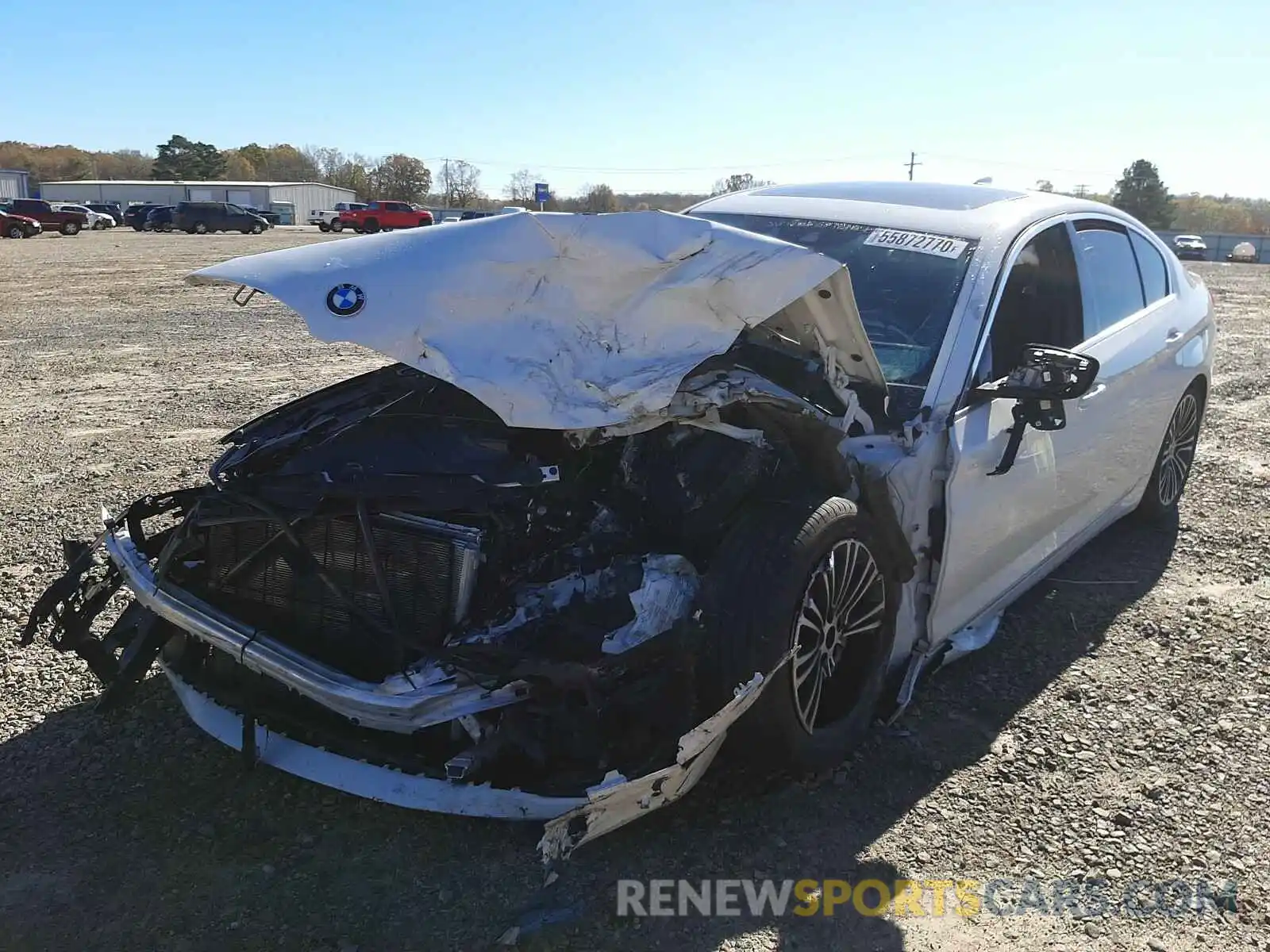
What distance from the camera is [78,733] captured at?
326cm

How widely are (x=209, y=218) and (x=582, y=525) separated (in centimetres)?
4881

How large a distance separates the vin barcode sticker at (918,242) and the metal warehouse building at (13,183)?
85.7 meters

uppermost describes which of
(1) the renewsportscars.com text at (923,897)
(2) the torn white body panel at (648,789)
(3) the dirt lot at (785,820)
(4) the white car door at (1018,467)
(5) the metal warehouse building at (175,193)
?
(5) the metal warehouse building at (175,193)

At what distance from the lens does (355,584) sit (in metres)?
2.84

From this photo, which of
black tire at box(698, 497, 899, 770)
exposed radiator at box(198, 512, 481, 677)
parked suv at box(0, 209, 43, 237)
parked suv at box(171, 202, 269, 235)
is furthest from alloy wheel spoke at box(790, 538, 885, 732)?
parked suv at box(171, 202, 269, 235)

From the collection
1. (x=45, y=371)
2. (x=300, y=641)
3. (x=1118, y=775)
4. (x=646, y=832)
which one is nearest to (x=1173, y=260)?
(x=1118, y=775)

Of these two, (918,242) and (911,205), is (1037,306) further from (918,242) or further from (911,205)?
(911,205)

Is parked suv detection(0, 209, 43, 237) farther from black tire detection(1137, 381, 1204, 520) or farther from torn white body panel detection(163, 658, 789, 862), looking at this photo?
torn white body panel detection(163, 658, 789, 862)

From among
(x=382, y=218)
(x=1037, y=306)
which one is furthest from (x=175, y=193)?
(x=1037, y=306)

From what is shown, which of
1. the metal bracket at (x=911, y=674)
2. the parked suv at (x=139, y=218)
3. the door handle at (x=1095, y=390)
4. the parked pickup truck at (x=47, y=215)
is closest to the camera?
the metal bracket at (x=911, y=674)

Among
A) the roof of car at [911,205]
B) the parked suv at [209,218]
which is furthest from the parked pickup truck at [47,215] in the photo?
the roof of car at [911,205]

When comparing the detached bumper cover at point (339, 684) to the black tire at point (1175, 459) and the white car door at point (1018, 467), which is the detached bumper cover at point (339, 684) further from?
the black tire at point (1175, 459)

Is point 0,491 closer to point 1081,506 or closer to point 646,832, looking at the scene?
point 646,832

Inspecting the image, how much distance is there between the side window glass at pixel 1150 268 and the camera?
477cm
